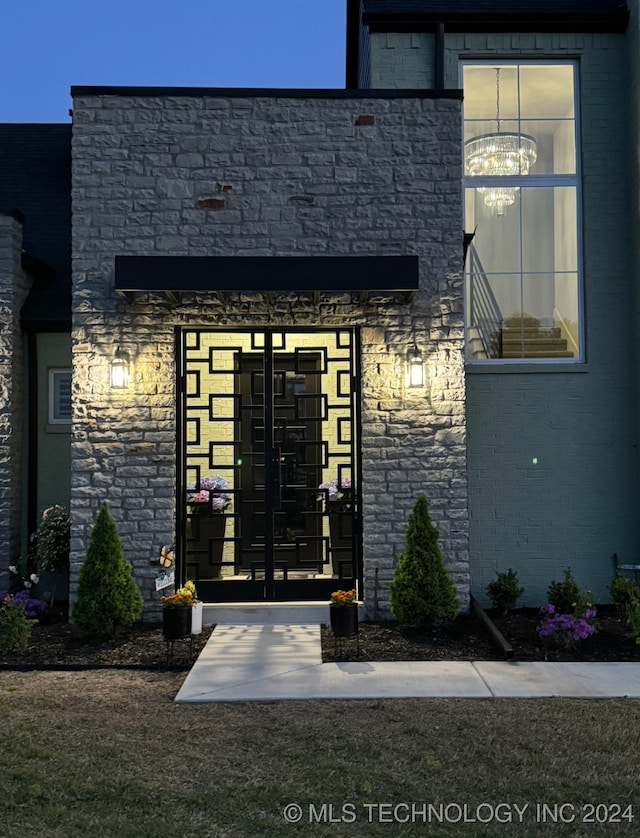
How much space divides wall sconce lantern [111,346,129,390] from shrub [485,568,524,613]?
13.6 ft

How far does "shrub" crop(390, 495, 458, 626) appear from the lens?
688 cm

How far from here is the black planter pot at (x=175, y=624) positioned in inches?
254

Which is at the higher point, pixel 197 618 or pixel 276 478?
pixel 276 478

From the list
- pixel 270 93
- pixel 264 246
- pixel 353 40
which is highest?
pixel 353 40

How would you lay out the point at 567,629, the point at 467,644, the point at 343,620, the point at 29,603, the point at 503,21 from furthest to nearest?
the point at 503,21
the point at 29,603
the point at 467,644
the point at 567,629
the point at 343,620

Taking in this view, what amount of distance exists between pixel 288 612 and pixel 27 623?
7.49 feet

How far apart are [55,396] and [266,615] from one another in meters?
3.43

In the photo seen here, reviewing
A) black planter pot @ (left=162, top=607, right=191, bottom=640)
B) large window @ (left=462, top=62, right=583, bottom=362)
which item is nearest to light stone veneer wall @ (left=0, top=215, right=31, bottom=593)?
black planter pot @ (left=162, top=607, right=191, bottom=640)

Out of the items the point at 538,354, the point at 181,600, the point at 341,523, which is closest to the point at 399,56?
the point at 538,354

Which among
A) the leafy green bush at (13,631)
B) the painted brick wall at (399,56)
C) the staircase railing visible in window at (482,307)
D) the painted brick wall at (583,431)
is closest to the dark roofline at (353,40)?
the painted brick wall at (399,56)

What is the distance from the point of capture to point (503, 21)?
848cm

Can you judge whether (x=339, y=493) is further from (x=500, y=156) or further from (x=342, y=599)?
(x=500, y=156)

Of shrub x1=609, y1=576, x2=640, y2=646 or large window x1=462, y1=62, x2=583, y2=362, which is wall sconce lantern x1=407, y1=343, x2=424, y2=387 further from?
shrub x1=609, y1=576, x2=640, y2=646

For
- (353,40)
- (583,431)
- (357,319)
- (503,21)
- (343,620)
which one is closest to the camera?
(343,620)
